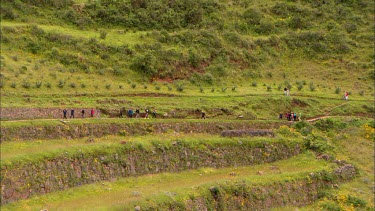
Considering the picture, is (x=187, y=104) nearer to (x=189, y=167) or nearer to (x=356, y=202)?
(x=189, y=167)

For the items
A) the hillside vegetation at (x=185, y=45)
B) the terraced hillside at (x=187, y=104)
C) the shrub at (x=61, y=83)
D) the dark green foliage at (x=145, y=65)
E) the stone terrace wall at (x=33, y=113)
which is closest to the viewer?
the terraced hillside at (x=187, y=104)

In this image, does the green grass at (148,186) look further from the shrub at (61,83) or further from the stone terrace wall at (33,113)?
the shrub at (61,83)

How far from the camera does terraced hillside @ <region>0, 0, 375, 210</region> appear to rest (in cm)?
3397

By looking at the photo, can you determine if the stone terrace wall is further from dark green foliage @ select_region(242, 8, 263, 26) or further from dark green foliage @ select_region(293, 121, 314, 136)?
dark green foliage @ select_region(242, 8, 263, 26)

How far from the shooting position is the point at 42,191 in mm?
31344

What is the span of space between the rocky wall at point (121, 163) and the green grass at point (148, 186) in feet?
1.89

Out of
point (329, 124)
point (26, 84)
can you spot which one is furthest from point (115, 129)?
point (329, 124)

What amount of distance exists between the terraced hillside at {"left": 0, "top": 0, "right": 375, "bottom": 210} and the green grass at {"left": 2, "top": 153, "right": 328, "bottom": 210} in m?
0.13

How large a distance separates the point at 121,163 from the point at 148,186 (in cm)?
268

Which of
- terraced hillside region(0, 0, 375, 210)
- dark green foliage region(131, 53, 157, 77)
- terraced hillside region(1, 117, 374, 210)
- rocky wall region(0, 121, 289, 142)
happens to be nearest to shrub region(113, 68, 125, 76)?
terraced hillside region(0, 0, 375, 210)

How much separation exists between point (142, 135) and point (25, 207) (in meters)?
14.0

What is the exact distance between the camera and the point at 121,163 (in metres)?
35.8

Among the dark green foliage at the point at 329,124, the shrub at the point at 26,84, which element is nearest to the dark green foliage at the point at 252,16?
the dark green foliage at the point at 329,124

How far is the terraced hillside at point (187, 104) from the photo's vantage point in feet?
111
